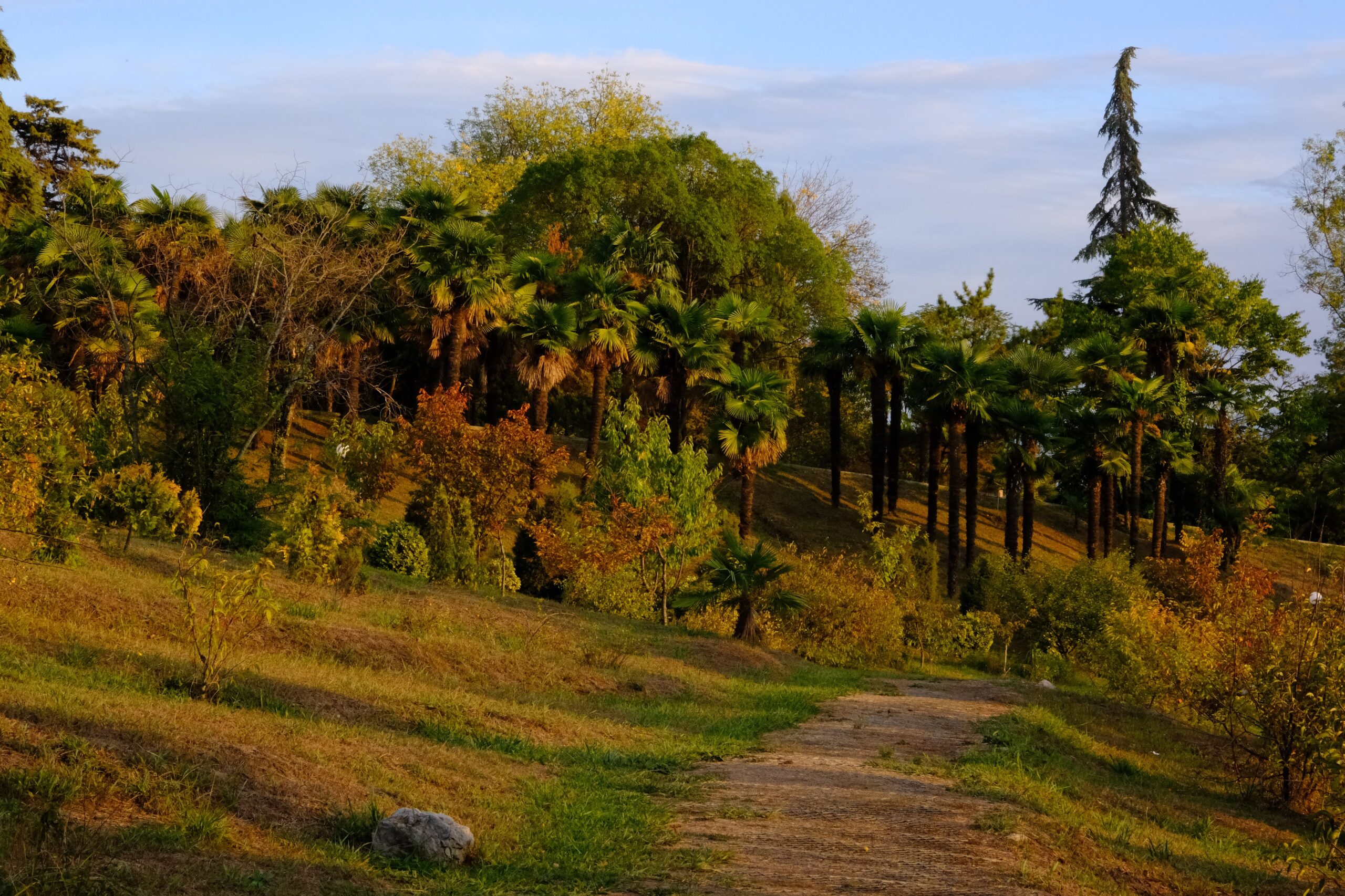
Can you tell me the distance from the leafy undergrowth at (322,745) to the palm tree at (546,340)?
891 inches

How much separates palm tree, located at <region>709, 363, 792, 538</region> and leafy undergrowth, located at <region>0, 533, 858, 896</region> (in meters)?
21.7

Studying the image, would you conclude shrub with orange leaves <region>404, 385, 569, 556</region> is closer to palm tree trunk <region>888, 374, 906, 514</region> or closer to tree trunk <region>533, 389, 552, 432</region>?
tree trunk <region>533, 389, 552, 432</region>

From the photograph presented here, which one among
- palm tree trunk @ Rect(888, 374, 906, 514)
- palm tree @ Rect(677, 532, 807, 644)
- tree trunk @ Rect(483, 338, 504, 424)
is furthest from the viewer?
palm tree trunk @ Rect(888, 374, 906, 514)

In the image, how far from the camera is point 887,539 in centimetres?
3853

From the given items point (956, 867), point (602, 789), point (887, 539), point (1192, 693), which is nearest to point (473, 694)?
point (602, 789)

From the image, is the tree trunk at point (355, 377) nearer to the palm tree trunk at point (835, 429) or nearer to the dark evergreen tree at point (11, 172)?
the dark evergreen tree at point (11, 172)

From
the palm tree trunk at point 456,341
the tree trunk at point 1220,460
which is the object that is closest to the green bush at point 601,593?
the palm tree trunk at point 456,341

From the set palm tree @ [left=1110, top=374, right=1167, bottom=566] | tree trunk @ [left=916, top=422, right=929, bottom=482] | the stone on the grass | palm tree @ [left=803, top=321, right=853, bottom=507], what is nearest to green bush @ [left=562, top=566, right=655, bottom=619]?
palm tree @ [left=803, top=321, right=853, bottom=507]

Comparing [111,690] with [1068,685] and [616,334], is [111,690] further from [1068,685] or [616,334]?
[616,334]

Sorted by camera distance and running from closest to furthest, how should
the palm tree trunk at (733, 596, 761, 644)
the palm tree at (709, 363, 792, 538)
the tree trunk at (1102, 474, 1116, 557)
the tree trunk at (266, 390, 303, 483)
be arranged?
the tree trunk at (266, 390, 303, 483), the palm tree trunk at (733, 596, 761, 644), the palm tree at (709, 363, 792, 538), the tree trunk at (1102, 474, 1116, 557)

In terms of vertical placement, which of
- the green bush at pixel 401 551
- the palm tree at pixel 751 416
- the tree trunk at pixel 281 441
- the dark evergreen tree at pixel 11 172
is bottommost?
the green bush at pixel 401 551

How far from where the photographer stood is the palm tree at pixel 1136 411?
4641 centimetres

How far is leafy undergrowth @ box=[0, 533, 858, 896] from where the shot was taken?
7.41 metres

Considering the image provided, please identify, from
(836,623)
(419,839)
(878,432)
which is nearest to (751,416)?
(878,432)
